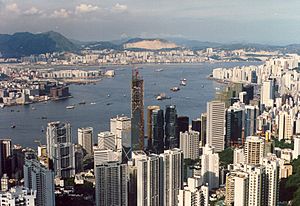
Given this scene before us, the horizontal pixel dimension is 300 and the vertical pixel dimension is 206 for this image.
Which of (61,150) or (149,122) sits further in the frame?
(149,122)

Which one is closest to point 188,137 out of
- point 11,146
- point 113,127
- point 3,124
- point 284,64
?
point 113,127

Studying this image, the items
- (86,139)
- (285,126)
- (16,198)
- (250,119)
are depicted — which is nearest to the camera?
(16,198)

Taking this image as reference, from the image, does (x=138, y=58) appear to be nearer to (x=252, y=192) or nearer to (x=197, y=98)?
(x=197, y=98)

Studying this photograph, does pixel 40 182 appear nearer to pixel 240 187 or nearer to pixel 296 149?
pixel 240 187

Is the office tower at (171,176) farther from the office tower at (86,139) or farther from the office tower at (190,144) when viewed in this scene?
the office tower at (86,139)

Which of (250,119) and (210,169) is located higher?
(250,119)

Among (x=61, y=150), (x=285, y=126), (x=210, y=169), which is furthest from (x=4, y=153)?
(x=285, y=126)
